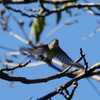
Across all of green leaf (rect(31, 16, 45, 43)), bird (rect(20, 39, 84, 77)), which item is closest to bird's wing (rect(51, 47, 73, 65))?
bird (rect(20, 39, 84, 77))

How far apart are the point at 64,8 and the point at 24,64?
1077 millimetres

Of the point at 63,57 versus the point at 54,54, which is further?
the point at 54,54

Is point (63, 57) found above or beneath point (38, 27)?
above

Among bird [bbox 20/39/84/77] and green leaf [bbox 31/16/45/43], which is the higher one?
bird [bbox 20/39/84/77]

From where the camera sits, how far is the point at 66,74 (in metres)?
1.43

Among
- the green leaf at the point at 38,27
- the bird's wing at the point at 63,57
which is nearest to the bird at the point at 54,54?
the bird's wing at the point at 63,57

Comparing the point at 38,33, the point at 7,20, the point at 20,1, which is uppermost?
the point at 20,1

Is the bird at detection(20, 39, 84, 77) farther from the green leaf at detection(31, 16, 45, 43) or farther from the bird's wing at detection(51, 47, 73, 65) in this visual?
the green leaf at detection(31, 16, 45, 43)

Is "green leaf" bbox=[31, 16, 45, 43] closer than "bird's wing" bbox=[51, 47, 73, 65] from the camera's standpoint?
No

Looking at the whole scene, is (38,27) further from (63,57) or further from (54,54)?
(63,57)

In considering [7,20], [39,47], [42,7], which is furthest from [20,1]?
[7,20]

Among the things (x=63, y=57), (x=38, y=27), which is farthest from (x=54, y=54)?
(x=38, y=27)

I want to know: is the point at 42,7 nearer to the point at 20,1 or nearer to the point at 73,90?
the point at 20,1

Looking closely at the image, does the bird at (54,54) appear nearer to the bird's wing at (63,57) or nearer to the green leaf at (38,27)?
the bird's wing at (63,57)
